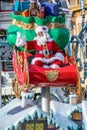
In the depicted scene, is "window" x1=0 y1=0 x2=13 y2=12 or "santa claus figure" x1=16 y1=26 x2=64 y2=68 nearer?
"santa claus figure" x1=16 y1=26 x2=64 y2=68

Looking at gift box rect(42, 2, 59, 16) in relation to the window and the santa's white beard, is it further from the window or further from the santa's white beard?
the window

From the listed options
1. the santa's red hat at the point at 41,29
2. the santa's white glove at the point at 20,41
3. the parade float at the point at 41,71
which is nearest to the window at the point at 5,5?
the parade float at the point at 41,71

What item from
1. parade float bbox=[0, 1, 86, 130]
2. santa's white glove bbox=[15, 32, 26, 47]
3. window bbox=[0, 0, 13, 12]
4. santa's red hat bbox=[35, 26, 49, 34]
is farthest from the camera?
window bbox=[0, 0, 13, 12]

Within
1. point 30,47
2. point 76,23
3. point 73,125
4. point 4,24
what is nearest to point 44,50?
point 30,47

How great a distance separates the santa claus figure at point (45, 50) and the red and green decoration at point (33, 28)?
0.11 metres

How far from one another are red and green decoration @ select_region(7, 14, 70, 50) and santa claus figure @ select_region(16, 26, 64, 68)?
0.37 feet

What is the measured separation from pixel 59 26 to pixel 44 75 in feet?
4.80

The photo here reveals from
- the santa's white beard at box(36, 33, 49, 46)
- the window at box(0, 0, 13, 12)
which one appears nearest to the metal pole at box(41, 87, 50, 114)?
the santa's white beard at box(36, 33, 49, 46)

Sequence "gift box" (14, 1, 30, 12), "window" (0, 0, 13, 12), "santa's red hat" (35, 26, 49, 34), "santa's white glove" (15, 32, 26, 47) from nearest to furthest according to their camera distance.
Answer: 1. "santa's white glove" (15, 32, 26, 47)
2. "santa's red hat" (35, 26, 49, 34)
3. "gift box" (14, 1, 30, 12)
4. "window" (0, 0, 13, 12)

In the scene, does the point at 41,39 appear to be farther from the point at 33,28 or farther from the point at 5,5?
the point at 5,5

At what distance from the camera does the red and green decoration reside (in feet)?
41.2

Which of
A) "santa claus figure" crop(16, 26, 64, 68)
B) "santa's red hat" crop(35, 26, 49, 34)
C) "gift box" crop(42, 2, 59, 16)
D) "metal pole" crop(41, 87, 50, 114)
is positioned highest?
"gift box" crop(42, 2, 59, 16)

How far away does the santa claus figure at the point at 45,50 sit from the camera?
12.4 meters

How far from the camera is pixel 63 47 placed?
503 inches
